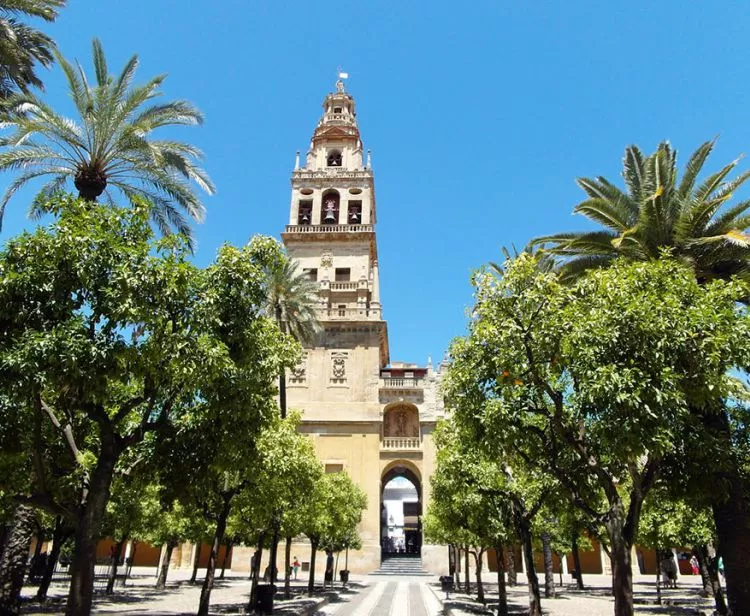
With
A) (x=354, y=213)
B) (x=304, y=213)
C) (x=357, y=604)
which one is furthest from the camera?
(x=304, y=213)

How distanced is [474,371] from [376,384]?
3344cm

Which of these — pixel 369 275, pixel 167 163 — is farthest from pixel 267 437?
pixel 369 275

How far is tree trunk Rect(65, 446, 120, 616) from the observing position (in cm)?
895

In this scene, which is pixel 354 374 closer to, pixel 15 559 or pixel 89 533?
pixel 15 559

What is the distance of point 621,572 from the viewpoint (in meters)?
9.96

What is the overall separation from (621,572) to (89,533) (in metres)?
8.93

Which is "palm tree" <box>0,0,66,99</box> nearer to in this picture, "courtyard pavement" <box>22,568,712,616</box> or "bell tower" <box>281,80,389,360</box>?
"courtyard pavement" <box>22,568,712,616</box>

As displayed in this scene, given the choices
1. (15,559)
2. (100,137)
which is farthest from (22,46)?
(15,559)

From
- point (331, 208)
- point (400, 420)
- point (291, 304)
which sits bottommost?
point (400, 420)

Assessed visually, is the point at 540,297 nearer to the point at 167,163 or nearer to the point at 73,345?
the point at 73,345

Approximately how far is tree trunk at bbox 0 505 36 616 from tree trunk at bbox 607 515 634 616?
12.7 metres

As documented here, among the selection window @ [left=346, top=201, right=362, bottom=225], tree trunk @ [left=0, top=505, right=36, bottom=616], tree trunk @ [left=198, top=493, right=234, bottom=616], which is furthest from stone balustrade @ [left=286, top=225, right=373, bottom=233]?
tree trunk @ [left=0, top=505, right=36, bottom=616]

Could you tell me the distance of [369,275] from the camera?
4816cm

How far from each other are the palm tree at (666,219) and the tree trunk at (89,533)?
1225 cm
